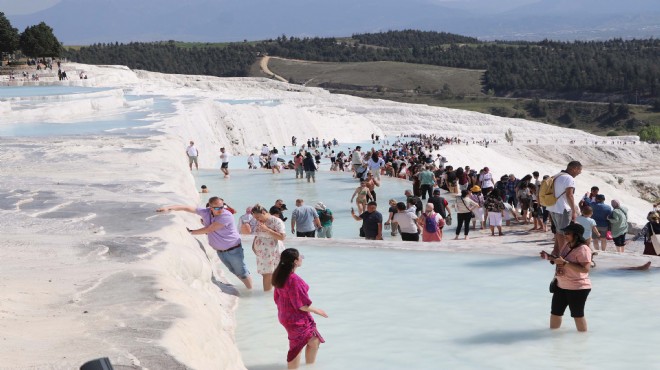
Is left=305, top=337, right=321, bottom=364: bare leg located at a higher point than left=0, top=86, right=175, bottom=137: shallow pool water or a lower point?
lower

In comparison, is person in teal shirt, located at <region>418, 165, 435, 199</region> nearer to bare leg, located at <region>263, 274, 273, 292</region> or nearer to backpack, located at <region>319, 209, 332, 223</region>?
backpack, located at <region>319, 209, 332, 223</region>

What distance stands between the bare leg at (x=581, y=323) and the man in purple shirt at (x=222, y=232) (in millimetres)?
2830

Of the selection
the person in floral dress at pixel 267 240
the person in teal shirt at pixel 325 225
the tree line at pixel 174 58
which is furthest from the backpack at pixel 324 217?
the tree line at pixel 174 58

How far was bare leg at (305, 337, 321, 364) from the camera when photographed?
5.76 meters

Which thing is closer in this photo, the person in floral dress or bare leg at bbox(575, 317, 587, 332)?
bare leg at bbox(575, 317, 587, 332)

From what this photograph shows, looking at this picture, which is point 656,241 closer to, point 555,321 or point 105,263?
point 555,321

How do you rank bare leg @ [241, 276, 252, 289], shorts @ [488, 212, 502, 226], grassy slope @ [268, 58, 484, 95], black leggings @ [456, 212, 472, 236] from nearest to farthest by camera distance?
1. bare leg @ [241, 276, 252, 289]
2. black leggings @ [456, 212, 472, 236]
3. shorts @ [488, 212, 502, 226]
4. grassy slope @ [268, 58, 484, 95]

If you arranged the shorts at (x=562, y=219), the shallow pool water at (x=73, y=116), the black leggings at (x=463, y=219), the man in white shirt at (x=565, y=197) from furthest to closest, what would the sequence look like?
the shallow pool water at (x=73, y=116) < the black leggings at (x=463, y=219) < the shorts at (x=562, y=219) < the man in white shirt at (x=565, y=197)

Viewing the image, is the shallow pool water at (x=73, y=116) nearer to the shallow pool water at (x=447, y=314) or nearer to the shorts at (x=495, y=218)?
the shorts at (x=495, y=218)

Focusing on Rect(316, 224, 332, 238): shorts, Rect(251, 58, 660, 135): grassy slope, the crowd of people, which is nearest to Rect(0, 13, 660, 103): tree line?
Rect(251, 58, 660, 135): grassy slope

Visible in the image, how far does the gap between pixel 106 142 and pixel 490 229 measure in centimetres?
604

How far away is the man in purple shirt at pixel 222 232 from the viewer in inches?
297

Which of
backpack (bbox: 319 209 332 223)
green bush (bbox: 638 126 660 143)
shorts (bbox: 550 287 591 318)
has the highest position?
shorts (bbox: 550 287 591 318)

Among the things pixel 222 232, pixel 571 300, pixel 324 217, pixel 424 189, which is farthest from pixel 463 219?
pixel 571 300
